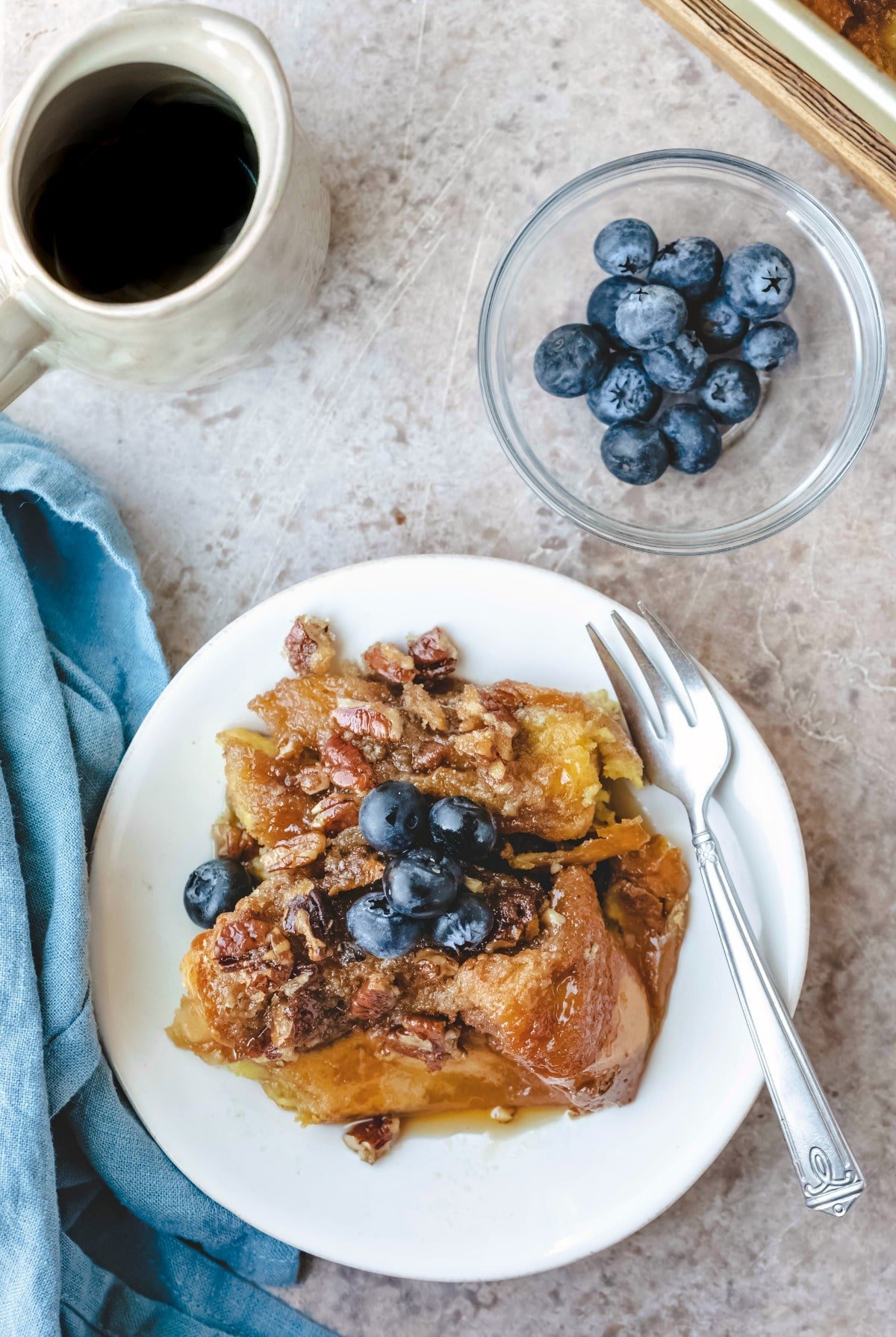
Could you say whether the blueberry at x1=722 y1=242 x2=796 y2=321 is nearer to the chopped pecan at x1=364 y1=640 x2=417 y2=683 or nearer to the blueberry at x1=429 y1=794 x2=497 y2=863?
the chopped pecan at x1=364 y1=640 x2=417 y2=683

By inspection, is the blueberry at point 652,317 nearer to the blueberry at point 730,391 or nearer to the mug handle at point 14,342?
the blueberry at point 730,391

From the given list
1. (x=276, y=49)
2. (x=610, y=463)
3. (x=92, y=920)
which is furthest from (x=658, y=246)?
(x=92, y=920)

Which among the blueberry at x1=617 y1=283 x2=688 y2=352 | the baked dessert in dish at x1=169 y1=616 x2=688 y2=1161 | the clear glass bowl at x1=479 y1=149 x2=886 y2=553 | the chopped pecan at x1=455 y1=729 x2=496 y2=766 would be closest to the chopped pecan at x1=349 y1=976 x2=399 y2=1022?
the baked dessert in dish at x1=169 y1=616 x2=688 y2=1161

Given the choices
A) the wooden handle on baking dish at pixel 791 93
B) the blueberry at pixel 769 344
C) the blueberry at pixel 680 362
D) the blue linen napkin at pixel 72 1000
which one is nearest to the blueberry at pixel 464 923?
the blue linen napkin at pixel 72 1000

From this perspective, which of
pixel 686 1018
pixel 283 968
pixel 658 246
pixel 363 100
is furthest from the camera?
pixel 363 100

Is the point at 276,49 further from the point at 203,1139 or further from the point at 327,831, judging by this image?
the point at 203,1139

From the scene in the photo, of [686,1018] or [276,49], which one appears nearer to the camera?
[686,1018]
